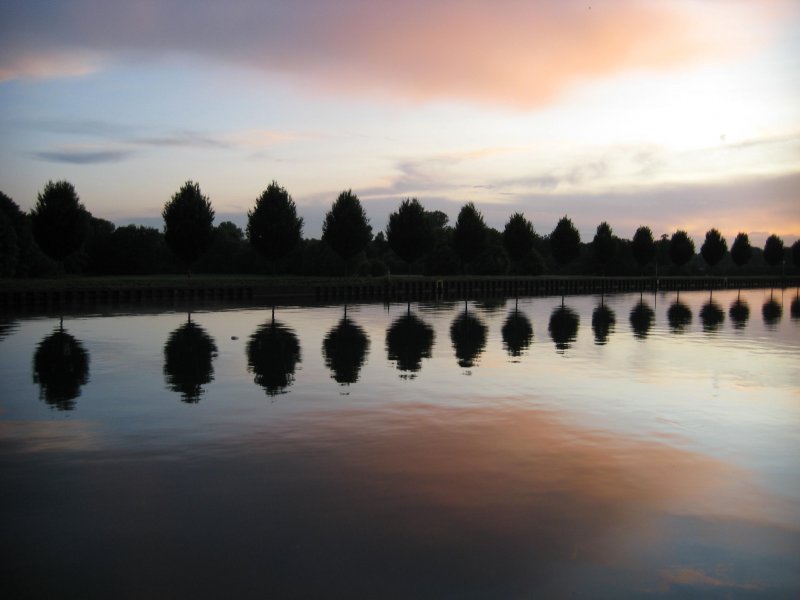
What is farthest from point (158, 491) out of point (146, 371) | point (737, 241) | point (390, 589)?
point (737, 241)

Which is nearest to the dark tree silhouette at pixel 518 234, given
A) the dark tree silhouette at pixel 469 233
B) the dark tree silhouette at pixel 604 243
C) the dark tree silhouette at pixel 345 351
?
the dark tree silhouette at pixel 469 233

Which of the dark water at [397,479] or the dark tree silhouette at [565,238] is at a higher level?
the dark tree silhouette at [565,238]

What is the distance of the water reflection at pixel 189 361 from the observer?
18812 mm

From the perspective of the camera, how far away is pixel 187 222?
7250cm

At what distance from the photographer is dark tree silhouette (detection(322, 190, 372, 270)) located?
84.4m

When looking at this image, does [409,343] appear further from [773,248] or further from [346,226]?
[773,248]

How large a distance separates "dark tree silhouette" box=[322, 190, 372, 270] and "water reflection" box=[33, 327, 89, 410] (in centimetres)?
5490

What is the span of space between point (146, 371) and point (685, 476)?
1635 cm

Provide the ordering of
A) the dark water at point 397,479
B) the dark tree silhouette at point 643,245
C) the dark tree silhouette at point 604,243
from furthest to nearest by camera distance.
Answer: the dark tree silhouette at point 643,245, the dark tree silhouette at point 604,243, the dark water at point 397,479

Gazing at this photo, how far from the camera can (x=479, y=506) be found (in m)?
9.77

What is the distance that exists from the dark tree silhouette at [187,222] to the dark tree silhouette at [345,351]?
39.7 metres

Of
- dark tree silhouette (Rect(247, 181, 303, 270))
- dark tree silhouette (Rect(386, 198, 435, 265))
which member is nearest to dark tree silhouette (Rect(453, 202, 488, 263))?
dark tree silhouette (Rect(386, 198, 435, 265))

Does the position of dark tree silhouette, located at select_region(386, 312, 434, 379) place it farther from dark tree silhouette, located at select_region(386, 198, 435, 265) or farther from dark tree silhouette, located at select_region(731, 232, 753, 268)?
dark tree silhouette, located at select_region(731, 232, 753, 268)

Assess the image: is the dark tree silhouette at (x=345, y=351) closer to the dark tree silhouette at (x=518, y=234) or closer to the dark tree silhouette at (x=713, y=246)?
the dark tree silhouette at (x=518, y=234)
